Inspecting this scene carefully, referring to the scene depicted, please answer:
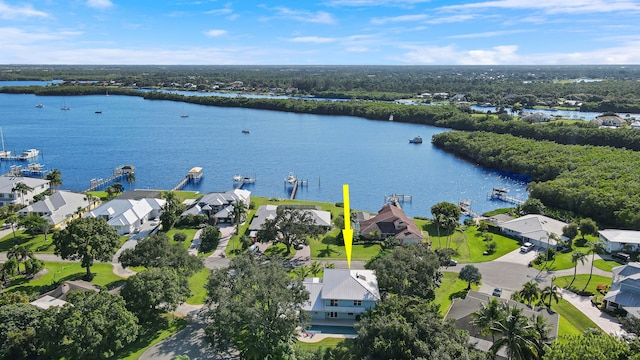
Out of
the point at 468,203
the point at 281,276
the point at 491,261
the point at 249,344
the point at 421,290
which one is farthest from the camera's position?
the point at 468,203

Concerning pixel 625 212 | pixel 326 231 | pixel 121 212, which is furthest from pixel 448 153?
pixel 121 212

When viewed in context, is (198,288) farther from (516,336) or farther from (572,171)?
(572,171)

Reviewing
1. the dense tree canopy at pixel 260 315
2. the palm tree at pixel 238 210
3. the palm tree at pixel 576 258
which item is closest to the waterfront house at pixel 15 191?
the palm tree at pixel 238 210

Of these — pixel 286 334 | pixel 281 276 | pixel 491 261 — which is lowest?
pixel 491 261

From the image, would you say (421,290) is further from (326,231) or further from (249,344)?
(326,231)

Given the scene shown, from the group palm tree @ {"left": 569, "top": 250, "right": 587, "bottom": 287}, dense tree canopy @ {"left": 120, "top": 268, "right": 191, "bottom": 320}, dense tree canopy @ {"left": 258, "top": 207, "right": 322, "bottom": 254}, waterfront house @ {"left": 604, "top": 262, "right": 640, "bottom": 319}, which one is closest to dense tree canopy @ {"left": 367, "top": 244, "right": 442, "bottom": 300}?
dense tree canopy @ {"left": 258, "top": 207, "right": 322, "bottom": 254}

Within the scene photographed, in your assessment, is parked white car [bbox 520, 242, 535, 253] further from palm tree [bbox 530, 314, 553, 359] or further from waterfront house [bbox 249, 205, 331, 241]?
palm tree [bbox 530, 314, 553, 359]

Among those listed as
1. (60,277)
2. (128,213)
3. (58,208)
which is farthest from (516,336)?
(58,208)
